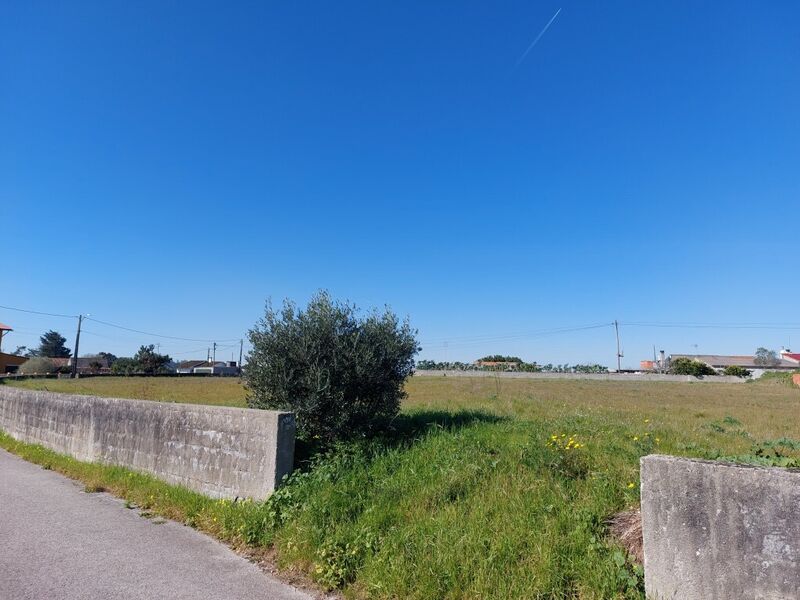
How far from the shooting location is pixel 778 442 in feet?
24.6

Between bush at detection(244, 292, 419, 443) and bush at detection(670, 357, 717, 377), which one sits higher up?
bush at detection(670, 357, 717, 377)

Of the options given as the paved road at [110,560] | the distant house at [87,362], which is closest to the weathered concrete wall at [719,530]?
the paved road at [110,560]

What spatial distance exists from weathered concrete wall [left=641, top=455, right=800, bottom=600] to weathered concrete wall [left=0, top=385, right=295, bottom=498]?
4.13 meters

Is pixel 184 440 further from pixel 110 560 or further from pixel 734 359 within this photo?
pixel 734 359

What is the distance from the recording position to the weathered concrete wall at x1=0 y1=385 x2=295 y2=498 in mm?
6125

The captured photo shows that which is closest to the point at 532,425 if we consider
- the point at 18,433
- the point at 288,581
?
the point at 288,581

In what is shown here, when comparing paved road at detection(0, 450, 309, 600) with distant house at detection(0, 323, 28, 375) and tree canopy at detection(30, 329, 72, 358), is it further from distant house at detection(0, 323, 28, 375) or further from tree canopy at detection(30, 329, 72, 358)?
tree canopy at detection(30, 329, 72, 358)

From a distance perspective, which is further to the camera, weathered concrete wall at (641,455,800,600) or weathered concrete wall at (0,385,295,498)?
weathered concrete wall at (0,385,295,498)

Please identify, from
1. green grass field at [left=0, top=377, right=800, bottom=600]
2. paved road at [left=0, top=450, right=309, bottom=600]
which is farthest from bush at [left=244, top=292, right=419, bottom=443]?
paved road at [left=0, top=450, right=309, bottom=600]

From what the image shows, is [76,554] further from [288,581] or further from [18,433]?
[18,433]

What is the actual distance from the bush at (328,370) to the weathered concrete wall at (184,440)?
2.44ft

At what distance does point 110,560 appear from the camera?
4691mm

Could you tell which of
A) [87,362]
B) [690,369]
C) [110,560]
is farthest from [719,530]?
[87,362]

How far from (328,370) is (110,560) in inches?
126
